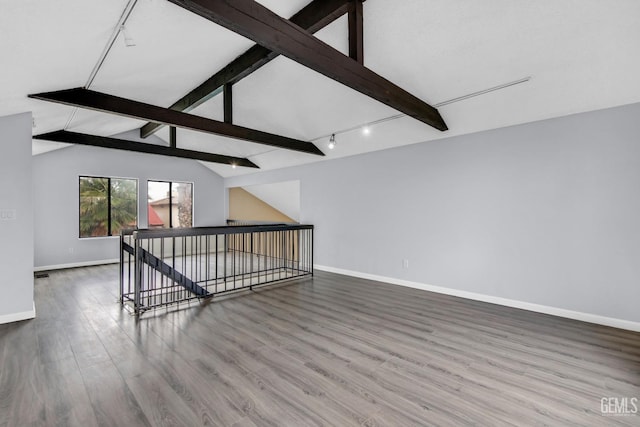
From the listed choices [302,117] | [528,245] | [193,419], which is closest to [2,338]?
[193,419]

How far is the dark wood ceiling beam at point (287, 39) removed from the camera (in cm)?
157

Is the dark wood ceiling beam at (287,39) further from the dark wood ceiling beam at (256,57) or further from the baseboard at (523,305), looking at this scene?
the baseboard at (523,305)

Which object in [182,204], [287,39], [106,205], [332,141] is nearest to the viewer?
[287,39]

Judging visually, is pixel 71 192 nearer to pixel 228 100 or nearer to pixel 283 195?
pixel 283 195

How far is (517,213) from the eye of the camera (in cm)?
370

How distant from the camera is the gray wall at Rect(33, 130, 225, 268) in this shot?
592 centimetres

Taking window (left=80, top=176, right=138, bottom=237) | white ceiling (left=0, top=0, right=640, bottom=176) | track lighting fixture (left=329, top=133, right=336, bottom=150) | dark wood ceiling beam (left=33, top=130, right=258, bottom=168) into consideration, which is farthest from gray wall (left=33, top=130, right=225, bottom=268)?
track lighting fixture (left=329, top=133, right=336, bottom=150)

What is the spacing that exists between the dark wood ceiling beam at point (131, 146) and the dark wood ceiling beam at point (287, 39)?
5142 millimetres

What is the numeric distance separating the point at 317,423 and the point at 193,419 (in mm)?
748

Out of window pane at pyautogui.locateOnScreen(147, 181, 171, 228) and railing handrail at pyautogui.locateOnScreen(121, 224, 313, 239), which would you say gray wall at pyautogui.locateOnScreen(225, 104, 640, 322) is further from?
window pane at pyautogui.locateOnScreen(147, 181, 171, 228)

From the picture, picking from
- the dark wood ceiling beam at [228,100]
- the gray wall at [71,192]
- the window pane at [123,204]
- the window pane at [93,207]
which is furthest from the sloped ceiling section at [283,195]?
the window pane at [93,207]

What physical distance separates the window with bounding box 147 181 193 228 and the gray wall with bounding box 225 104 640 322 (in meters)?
5.46

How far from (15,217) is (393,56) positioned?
4.67m

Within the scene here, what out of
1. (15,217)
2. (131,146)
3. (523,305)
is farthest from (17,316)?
(523,305)
